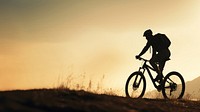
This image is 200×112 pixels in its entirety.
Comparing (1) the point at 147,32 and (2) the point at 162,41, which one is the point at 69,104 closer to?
(2) the point at 162,41

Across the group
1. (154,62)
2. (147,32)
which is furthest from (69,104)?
(147,32)

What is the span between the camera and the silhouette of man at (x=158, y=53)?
591 inches

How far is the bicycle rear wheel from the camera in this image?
15.2 metres

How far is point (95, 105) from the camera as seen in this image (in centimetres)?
934

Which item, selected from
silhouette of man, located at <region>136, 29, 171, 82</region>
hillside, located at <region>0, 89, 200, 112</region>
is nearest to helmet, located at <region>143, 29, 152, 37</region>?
silhouette of man, located at <region>136, 29, 171, 82</region>

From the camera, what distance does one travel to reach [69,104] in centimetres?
904

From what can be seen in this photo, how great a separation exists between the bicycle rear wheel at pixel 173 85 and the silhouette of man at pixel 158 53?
0.29 metres

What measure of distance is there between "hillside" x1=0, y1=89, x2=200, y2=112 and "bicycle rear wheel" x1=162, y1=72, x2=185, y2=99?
10.2 ft

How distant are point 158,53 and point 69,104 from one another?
22.1ft

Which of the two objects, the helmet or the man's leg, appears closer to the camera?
the man's leg

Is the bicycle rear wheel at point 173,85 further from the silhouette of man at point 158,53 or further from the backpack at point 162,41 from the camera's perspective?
the backpack at point 162,41

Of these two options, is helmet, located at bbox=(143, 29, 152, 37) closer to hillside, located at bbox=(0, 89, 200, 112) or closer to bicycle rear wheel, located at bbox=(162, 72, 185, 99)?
bicycle rear wheel, located at bbox=(162, 72, 185, 99)

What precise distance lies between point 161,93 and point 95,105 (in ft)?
21.8

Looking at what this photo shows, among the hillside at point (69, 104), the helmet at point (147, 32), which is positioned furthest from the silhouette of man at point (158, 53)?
the hillside at point (69, 104)
